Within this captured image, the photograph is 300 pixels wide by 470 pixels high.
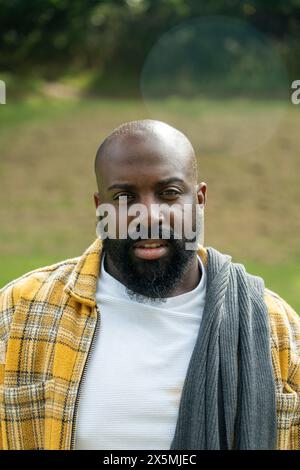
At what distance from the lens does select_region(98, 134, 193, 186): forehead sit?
2.23 meters

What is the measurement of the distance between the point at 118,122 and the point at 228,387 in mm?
11768

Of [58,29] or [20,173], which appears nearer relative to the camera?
[20,173]

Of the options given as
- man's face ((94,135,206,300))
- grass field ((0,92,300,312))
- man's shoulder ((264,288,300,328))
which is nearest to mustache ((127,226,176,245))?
man's face ((94,135,206,300))

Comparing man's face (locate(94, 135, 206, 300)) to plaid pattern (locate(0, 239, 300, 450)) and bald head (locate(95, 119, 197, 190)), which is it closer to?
bald head (locate(95, 119, 197, 190))

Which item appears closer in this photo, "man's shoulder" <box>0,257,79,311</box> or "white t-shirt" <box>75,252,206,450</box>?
"white t-shirt" <box>75,252,206,450</box>

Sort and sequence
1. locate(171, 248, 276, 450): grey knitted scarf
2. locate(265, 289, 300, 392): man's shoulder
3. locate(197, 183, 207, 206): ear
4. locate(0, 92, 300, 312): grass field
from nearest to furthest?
locate(171, 248, 276, 450): grey knitted scarf → locate(265, 289, 300, 392): man's shoulder → locate(197, 183, 207, 206): ear → locate(0, 92, 300, 312): grass field

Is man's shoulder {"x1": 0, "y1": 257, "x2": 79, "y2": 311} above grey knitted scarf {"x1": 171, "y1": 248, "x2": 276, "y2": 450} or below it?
above

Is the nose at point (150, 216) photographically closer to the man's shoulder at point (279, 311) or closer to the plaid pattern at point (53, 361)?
the plaid pattern at point (53, 361)

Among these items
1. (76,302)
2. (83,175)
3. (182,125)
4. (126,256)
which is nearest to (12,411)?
(76,302)

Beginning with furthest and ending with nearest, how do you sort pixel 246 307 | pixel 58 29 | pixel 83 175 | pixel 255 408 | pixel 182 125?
pixel 58 29 → pixel 182 125 → pixel 83 175 → pixel 246 307 → pixel 255 408

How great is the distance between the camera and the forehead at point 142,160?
2.23 m

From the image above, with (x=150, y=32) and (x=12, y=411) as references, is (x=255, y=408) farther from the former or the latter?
(x=150, y=32)

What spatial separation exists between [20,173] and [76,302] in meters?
10.1

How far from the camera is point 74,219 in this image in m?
10.5
